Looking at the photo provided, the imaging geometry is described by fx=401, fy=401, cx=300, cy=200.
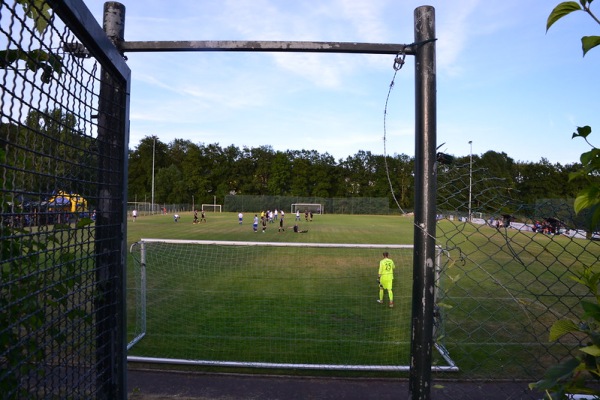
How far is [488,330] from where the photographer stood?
7750 millimetres

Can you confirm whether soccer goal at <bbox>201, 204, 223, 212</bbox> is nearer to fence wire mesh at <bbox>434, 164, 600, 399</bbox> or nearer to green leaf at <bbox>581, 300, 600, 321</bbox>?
fence wire mesh at <bbox>434, 164, 600, 399</bbox>

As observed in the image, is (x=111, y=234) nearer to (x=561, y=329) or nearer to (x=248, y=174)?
(x=561, y=329)

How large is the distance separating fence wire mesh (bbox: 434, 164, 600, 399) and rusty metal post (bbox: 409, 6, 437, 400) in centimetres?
11

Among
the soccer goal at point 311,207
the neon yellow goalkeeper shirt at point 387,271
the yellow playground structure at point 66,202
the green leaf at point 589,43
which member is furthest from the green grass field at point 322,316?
the soccer goal at point 311,207

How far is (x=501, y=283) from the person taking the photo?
2426mm

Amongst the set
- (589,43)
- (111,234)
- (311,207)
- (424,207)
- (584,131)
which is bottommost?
(311,207)

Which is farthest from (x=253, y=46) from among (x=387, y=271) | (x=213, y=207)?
(x=213, y=207)

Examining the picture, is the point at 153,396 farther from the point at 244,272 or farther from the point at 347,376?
the point at 244,272

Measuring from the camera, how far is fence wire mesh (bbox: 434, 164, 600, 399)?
2.25 metres

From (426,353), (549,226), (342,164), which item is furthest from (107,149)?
(342,164)

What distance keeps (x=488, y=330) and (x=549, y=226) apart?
20.2ft

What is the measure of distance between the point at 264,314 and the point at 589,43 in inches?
308

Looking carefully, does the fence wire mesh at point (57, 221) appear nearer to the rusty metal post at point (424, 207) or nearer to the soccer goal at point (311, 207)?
the rusty metal post at point (424, 207)

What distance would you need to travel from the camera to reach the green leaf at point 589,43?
4.05 feet
